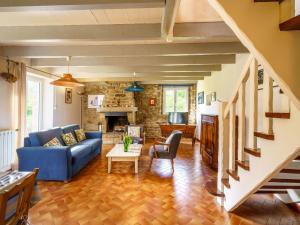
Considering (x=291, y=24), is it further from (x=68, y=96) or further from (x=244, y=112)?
(x=68, y=96)

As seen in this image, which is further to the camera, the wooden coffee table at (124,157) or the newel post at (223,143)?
the wooden coffee table at (124,157)

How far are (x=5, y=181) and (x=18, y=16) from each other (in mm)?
2164

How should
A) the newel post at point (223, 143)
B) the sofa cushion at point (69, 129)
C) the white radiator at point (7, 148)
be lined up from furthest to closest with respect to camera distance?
the sofa cushion at point (69, 129) → the white radiator at point (7, 148) → the newel post at point (223, 143)

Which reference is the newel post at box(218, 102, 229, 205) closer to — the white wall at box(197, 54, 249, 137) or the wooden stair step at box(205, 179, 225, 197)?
the wooden stair step at box(205, 179, 225, 197)

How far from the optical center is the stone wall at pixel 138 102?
8.14 metres

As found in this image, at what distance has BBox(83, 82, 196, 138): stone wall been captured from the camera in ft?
26.7

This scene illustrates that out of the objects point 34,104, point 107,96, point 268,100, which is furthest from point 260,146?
point 107,96

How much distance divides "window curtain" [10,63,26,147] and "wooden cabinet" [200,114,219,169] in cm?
420

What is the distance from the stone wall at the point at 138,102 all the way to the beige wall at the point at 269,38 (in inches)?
286

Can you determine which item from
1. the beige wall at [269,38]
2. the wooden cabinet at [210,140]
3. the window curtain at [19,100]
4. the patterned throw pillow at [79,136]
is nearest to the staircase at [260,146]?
the beige wall at [269,38]

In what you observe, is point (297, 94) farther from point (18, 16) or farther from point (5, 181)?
point (18, 16)

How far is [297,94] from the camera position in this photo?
88 centimetres

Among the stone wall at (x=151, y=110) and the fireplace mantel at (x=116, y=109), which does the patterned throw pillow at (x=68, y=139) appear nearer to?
the fireplace mantel at (x=116, y=109)

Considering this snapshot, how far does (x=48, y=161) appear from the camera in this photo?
3.52 meters
